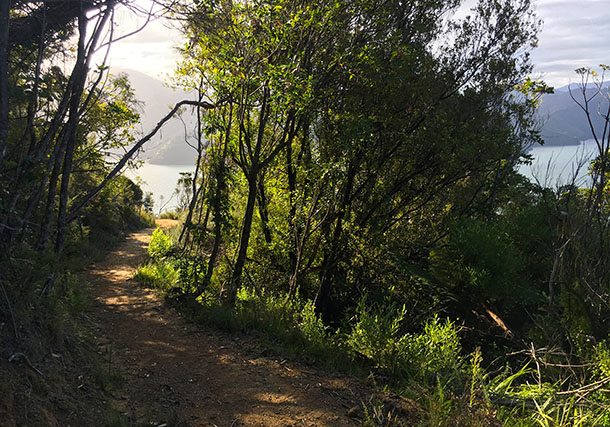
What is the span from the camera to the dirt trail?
13.6 feet

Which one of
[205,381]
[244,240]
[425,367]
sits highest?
[244,240]

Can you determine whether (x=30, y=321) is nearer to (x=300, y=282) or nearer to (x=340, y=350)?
(x=340, y=350)

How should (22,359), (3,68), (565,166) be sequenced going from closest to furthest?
(22,359) < (3,68) < (565,166)

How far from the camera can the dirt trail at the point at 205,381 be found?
4133 mm

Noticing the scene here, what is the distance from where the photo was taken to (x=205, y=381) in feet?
16.0

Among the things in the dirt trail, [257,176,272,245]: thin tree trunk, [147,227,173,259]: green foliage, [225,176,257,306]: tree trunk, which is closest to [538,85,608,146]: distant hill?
[225,176,257,306]: tree trunk

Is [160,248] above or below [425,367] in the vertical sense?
above

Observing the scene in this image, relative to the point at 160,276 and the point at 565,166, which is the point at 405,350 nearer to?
the point at 565,166

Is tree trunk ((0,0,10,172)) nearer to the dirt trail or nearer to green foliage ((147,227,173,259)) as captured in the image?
the dirt trail

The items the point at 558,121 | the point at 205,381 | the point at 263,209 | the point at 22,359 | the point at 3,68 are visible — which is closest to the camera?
the point at 22,359

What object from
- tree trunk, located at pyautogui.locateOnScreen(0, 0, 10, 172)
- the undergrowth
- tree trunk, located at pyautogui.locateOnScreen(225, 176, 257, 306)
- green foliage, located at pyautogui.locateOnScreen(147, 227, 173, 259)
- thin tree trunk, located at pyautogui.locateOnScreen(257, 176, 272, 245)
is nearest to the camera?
tree trunk, located at pyautogui.locateOnScreen(0, 0, 10, 172)

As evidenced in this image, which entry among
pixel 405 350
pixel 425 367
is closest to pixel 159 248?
pixel 405 350

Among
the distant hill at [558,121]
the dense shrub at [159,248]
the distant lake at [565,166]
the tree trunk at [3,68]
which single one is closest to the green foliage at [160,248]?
the dense shrub at [159,248]

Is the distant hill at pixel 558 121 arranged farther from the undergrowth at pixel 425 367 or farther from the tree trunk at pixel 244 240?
the tree trunk at pixel 244 240
